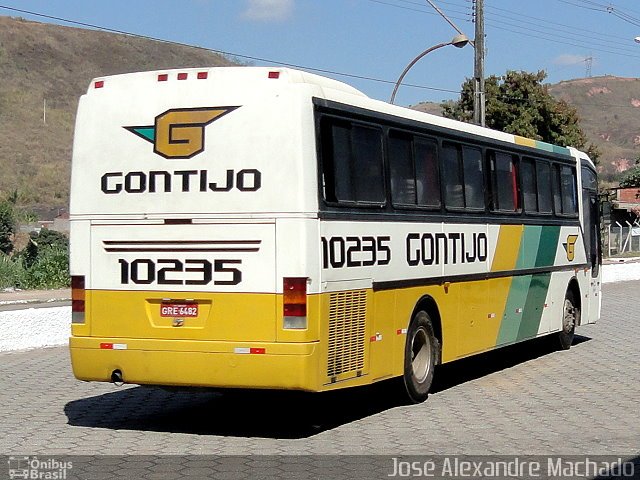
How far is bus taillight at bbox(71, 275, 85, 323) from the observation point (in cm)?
1065

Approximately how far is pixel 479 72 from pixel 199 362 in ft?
81.0

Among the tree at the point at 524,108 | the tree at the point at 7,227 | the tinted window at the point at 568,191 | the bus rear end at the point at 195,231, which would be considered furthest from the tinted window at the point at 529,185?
the tree at the point at 524,108

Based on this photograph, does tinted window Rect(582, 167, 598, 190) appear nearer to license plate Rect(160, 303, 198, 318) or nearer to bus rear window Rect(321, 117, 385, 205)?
bus rear window Rect(321, 117, 385, 205)

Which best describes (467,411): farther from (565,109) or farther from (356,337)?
(565,109)

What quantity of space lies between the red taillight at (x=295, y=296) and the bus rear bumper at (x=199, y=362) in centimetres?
28

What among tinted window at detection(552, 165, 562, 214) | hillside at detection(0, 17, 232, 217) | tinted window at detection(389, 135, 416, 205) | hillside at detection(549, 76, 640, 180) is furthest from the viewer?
hillside at detection(549, 76, 640, 180)

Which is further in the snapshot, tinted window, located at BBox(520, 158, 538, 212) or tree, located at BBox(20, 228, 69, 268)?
tree, located at BBox(20, 228, 69, 268)

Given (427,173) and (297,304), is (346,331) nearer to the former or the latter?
(297,304)

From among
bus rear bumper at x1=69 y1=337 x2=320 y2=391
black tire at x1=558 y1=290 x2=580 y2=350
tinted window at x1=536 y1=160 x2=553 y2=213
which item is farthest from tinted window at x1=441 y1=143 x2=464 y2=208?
black tire at x1=558 y1=290 x2=580 y2=350

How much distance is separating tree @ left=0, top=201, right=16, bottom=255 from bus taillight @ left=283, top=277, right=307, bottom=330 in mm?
37025

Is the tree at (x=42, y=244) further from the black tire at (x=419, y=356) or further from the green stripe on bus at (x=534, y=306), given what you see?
the black tire at (x=419, y=356)

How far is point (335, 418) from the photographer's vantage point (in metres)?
11.4

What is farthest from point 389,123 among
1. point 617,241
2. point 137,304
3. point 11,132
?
point 11,132

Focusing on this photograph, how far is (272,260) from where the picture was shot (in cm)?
988
